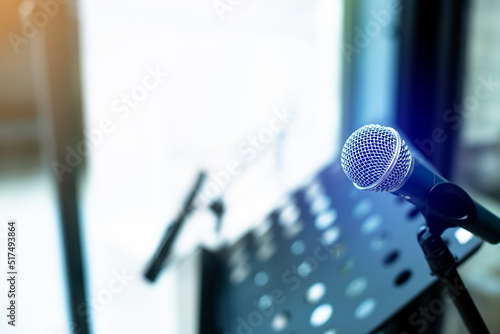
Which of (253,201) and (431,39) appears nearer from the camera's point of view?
(431,39)

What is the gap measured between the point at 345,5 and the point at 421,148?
20.5 inches

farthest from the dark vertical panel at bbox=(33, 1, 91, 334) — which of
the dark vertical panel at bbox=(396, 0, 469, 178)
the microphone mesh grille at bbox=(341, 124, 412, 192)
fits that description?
the dark vertical panel at bbox=(396, 0, 469, 178)

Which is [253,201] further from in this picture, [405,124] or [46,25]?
[46,25]

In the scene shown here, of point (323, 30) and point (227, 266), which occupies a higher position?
point (323, 30)

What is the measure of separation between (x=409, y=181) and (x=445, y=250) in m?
0.12

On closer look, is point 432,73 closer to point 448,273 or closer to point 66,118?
point 448,273

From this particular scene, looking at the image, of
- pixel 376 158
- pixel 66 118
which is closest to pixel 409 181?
pixel 376 158

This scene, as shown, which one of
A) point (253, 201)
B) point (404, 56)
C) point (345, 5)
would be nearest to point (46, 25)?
point (253, 201)

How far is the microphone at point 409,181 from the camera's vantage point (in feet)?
1.71

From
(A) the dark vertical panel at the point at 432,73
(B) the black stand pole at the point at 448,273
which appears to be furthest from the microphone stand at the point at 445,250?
(A) the dark vertical panel at the point at 432,73

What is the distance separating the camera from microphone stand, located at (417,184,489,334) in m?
0.54

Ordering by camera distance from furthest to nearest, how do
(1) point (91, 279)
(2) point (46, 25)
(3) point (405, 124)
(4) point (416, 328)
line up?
(3) point (405, 124) < (1) point (91, 279) < (2) point (46, 25) < (4) point (416, 328)

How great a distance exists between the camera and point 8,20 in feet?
3.18

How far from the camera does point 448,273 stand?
0.57 metres
